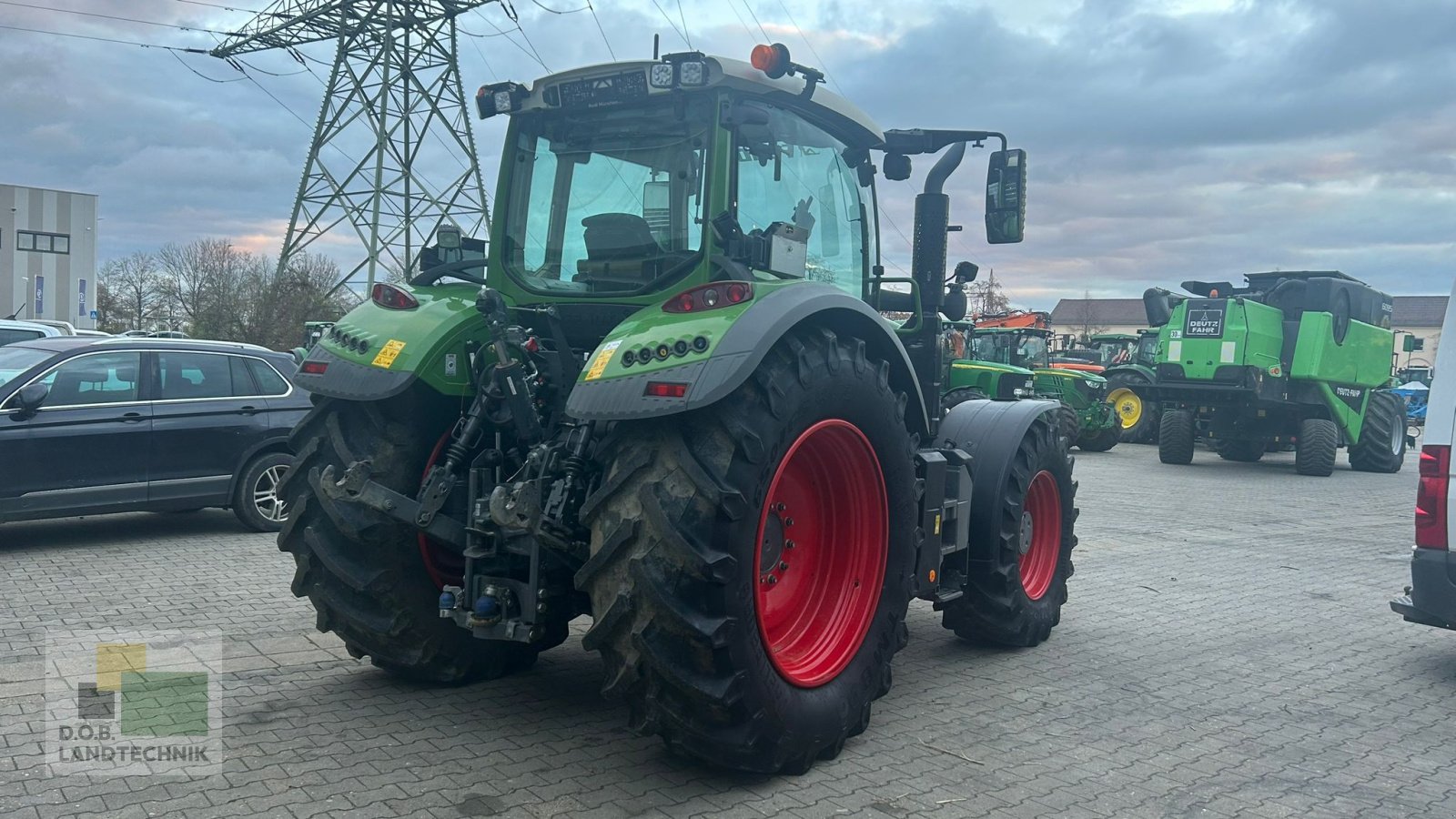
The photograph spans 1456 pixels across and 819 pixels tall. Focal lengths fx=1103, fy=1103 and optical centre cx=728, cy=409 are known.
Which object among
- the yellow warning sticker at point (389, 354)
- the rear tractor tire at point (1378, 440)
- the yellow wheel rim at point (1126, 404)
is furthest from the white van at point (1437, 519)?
the yellow wheel rim at point (1126, 404)

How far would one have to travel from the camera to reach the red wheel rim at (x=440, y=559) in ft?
15.6

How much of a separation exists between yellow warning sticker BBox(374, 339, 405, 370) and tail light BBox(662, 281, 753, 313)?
1210 millimetres

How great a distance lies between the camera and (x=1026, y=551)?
6316 millimetres

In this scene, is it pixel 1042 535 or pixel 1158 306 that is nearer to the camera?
pixel 1042 535

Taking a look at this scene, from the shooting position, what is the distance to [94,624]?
6.10 m

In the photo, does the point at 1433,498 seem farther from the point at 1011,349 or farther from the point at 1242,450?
the point at 1242,450

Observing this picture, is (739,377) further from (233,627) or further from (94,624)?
(94,624)

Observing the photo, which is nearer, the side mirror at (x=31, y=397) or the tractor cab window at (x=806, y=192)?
the tractor cab window at (x=806, y=192)

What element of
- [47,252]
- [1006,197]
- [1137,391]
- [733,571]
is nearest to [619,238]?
[733,571]

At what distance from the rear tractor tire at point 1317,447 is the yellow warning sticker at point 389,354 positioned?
55.9ft

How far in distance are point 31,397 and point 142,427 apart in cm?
83

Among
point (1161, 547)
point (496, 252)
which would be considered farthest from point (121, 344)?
point (1161, 547)

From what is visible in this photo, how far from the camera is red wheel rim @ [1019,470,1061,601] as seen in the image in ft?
21.1

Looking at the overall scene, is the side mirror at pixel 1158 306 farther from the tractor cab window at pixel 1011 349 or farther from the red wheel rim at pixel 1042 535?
the red wheel rim at pixel 1042 535
